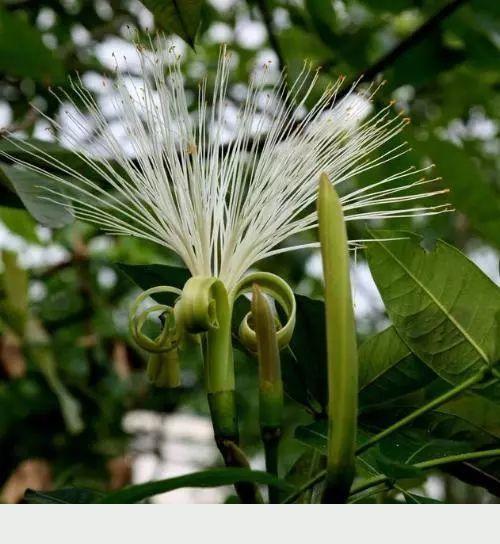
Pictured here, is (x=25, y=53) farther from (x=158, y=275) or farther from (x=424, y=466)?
(x=424, y=466)

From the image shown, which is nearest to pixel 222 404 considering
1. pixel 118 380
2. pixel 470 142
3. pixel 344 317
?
pixel 344 317

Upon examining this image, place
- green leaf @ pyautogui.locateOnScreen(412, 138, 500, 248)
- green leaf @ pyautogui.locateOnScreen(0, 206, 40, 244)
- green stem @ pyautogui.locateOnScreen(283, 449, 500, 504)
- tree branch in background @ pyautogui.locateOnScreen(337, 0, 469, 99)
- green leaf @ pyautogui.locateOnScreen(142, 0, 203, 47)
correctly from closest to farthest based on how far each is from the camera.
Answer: green stem @ pyautogui.locateOnScreen(283, 449, 500, 504), green leaf @ pyautogui.locateOnScreen(142, 0, 203, 47), green leaf @ pyautogui.locateOnScreen(412, 138, 500, 248), tree branch in background @ pyautogui.locateOnScreen(337, 0, 469, 99), green leaf @ pyautogui.locateOnScreen(0, 206, 40, 244)

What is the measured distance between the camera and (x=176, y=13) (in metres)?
1.02

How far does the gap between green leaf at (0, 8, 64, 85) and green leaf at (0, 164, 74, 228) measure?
523mm

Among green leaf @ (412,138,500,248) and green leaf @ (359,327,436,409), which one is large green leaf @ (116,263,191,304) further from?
green leaf @ (412,138,500,248)

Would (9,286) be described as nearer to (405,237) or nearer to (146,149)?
(146,149)

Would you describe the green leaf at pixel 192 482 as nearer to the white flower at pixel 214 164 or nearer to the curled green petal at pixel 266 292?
the curled green petal at pixel 266 292

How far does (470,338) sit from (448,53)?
3.32ft

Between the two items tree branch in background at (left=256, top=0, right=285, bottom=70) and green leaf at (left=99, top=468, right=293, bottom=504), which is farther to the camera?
tree branch in background at (left=256, top=0, right=285, bottom=70)

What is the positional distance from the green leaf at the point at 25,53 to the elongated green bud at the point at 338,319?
0.95m

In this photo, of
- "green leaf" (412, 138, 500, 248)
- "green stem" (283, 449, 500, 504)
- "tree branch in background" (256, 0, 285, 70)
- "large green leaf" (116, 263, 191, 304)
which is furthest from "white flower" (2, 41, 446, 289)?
"tree branch in background" (256, 0, 285, 70)

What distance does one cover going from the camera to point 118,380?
2426 millimetres

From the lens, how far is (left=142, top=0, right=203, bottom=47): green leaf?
101 centimetres

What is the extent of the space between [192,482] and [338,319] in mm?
155
